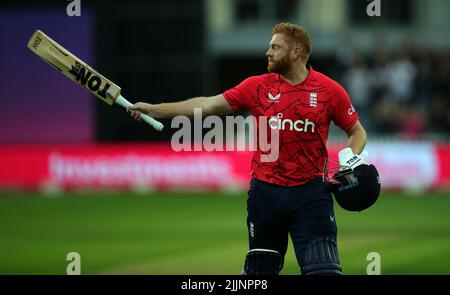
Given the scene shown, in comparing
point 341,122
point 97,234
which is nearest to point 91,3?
point 97,234

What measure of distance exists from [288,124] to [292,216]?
0.72 metres

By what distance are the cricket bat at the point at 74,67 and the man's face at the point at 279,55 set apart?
1189 mm

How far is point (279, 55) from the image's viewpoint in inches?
328

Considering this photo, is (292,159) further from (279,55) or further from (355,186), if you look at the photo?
(279,55)

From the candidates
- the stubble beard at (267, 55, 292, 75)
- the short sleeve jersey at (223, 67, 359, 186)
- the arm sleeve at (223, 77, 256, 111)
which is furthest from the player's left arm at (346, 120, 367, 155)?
the arm sleeve at (223, 77, 256, 111)

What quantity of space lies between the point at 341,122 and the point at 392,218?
1014 cm

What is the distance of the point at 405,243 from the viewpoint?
15188 mm

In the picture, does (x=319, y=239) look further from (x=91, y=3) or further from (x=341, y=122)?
(x=91, y=3)

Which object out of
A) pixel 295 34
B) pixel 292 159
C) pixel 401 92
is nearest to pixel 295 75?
pixel 295 34

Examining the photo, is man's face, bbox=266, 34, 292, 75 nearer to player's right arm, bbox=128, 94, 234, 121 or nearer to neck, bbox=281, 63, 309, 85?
neck, bbox=281, 63, 309, 85

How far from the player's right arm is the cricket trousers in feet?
2.16

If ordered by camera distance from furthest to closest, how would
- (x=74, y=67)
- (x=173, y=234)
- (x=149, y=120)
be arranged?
(x=173, y=234) < (x=74, y=67) < (x=149, y=120)

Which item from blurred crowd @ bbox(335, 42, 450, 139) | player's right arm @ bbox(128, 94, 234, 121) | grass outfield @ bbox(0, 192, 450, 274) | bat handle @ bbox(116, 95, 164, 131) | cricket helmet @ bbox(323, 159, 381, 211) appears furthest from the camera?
blurred crowd @ bbox(335, 42, 450, 139)

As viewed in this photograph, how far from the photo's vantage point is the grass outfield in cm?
1310
